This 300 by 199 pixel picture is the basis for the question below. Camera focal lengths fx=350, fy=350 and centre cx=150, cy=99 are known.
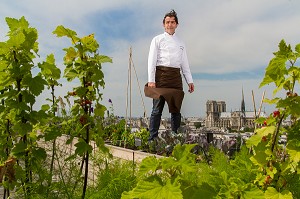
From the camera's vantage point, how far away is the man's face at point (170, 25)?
17.5 feet

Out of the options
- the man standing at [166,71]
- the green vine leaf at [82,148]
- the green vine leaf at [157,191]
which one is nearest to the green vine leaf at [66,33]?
the green vine leaf at [82,148]

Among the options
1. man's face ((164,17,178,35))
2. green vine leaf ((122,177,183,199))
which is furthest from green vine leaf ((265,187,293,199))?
man's face ((164,17,178,35))

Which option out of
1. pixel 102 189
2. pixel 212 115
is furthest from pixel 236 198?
pixel 212 115

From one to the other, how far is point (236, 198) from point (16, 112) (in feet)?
4.25

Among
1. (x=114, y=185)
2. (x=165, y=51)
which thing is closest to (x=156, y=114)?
(x=165, y=51)

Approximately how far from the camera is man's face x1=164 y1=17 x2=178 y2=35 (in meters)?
5.34

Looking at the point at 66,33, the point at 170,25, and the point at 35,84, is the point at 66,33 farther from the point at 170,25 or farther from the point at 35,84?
the point at 170,25

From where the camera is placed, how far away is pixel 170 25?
5.38m

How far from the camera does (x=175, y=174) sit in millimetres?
992

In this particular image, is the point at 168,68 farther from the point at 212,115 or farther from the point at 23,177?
the point at 212,115

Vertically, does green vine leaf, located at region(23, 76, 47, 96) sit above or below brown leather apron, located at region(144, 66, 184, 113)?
below

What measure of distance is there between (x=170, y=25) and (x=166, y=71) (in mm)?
715

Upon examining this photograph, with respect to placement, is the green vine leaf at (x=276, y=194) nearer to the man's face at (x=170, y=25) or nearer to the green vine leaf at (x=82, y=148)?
the green vine leaf at (x=82, y=148)

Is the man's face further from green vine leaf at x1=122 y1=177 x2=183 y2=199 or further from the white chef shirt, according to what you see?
green vine leaf at x1=122 y1=177 x2=183 y2=199
